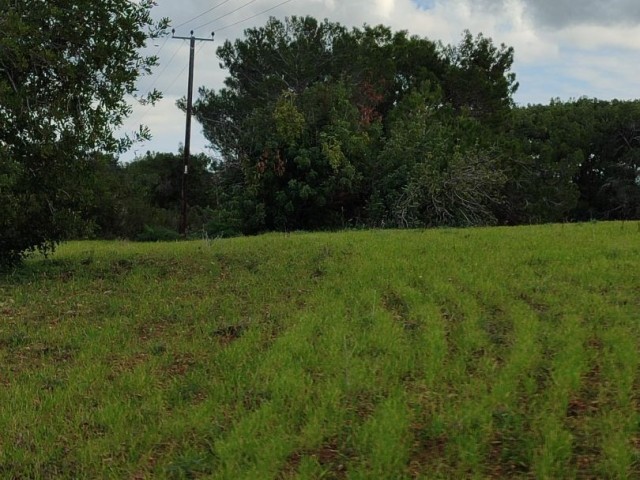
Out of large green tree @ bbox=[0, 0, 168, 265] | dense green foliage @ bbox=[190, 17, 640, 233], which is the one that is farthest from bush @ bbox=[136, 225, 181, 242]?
large green tree @ bbox=[0, 0, 168, 265]

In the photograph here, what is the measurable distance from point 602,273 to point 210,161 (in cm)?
2067

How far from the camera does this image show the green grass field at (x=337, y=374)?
3.71 metres

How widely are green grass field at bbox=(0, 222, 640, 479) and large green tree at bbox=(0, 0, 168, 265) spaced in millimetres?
1662

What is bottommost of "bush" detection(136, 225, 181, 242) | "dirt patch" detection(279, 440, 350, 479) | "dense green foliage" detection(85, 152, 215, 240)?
"dirt patch" detection(279, 440, 350, 479)

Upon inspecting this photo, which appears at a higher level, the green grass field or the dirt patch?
the green grass field

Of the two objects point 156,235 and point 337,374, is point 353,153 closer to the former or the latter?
point 156,235

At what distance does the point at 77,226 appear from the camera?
10141 millimetres

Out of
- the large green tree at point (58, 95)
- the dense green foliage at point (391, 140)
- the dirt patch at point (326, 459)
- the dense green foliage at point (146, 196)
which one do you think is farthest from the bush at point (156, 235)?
the dirt patch at point (326, 459)

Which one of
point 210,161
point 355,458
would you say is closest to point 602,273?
point 355,458

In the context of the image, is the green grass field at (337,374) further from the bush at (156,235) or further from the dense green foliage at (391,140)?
the bush at (156,235)

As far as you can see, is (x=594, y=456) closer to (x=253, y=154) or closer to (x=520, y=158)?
(x=253, y=154)

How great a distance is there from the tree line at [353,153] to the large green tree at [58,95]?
0.05 meters

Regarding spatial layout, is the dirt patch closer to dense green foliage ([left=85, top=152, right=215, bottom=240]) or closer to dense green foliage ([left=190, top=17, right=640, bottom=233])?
dense green foliage ([left=85, top=152, right=215, bottom=240])

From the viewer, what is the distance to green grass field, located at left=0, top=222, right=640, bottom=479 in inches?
146
